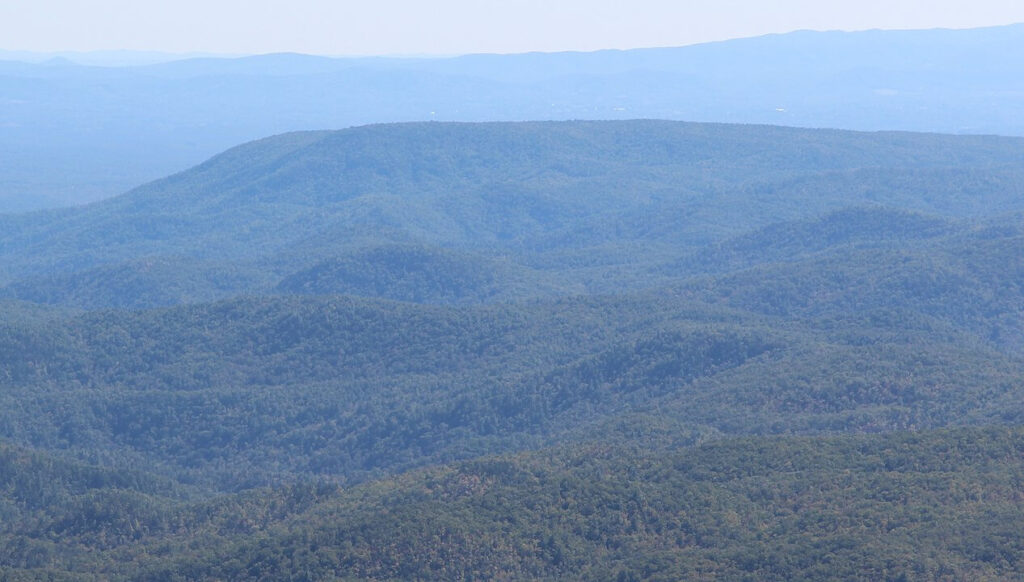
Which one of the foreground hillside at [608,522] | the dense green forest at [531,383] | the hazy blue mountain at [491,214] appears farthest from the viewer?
the hazy blue mountain at [491,214]

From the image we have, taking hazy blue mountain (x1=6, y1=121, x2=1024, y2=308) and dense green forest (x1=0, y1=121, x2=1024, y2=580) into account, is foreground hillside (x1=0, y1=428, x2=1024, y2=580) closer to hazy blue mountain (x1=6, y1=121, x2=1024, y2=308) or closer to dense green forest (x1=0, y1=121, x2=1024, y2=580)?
dense green forest (x1=0, y1=121, x2=1024, y2=580)

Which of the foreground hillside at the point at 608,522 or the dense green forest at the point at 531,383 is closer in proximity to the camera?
the foreground hillside at the point at 608,522

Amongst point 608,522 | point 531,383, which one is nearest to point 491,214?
point 531,383

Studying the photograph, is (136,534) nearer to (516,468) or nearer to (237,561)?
(237,561)

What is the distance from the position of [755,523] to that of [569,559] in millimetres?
7252

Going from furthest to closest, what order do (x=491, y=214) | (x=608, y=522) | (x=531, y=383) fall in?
1. (x=491, y=214)
2. (x=531, y=383)
3. (x=608, y=522)

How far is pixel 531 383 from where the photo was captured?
79375 mm

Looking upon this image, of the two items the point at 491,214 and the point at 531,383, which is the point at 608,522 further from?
the point at 491,214

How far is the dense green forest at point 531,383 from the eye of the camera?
147 feet

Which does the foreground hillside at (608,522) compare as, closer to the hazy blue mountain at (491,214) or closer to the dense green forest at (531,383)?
the dense green forest at (531,383)

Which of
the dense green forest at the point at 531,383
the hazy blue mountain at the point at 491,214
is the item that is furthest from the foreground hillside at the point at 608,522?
the hazy blue mountain at the point at 491,214

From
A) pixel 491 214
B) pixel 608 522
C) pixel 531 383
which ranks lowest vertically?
pixel 531 383

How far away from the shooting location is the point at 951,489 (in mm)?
45719

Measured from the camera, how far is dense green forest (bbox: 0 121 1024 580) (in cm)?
4478
